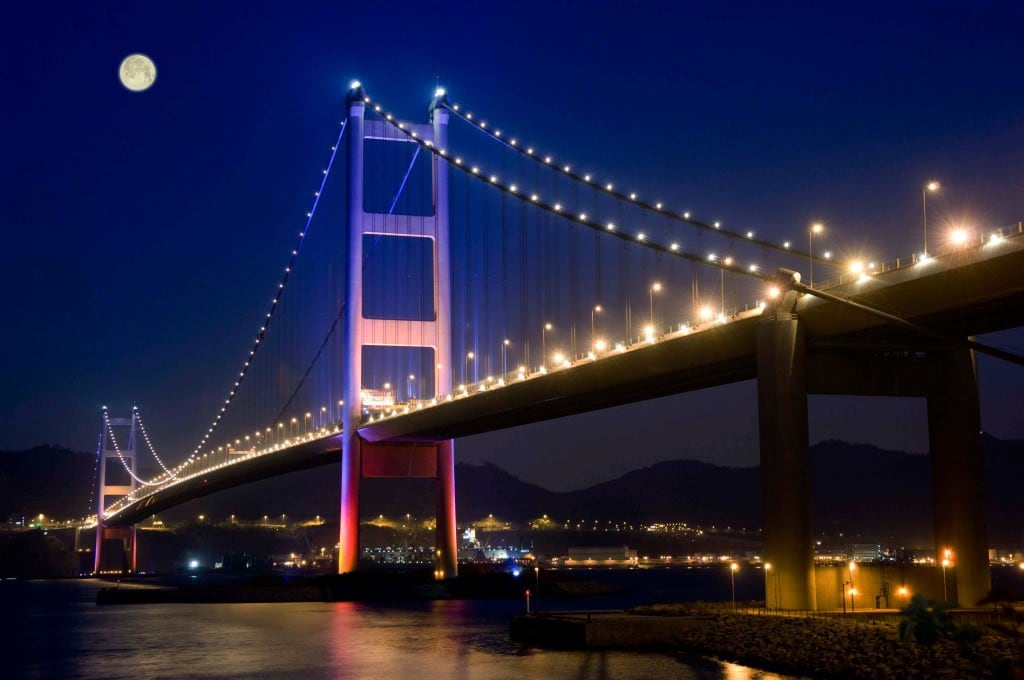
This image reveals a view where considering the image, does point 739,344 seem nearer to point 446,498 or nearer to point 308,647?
point 308,647

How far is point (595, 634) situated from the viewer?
29.1 meters

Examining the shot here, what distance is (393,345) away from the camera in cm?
5144

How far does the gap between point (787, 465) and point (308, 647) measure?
1445 cm

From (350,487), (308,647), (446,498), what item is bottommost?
(308,647)

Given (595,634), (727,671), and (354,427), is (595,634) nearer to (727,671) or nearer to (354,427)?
(727,671)

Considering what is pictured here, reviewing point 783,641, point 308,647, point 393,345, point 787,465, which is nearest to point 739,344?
point 787,465

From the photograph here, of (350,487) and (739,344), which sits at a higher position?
(739,344)

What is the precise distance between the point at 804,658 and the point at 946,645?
8.96 feet

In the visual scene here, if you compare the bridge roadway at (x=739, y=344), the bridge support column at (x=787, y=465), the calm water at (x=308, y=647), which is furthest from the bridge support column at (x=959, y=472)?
the calm water at (x=308, y=647)

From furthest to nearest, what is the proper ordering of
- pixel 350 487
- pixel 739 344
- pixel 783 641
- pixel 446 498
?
1. pixel 446 498
2. pixel 350 487
3. pixel 739 344
4. pixel 783 641

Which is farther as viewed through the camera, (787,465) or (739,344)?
(739,344)

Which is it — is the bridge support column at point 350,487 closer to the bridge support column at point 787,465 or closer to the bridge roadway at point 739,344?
the bridge roadway at point 739,344

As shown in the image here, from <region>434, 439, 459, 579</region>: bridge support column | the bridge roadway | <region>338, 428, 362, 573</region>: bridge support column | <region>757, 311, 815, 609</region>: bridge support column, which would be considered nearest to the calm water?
<region>757, 311, 815, 609</region>: bridge support column

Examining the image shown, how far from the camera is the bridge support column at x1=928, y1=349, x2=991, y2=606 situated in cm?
2780
